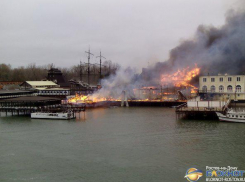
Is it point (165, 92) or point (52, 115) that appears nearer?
point (52, 115)

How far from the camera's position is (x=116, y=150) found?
25859 millimetres

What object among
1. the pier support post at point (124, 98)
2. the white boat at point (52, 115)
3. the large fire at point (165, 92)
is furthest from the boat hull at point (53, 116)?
the pier support post at point (124, 98)

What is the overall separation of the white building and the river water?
2855cm

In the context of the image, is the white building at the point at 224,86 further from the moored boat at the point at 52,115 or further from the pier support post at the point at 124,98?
the moored boat at the point at 52,115

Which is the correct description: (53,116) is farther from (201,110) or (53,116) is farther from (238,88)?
(238,88)

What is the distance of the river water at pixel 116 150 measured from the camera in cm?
2064

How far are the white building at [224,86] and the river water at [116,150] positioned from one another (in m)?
28.5

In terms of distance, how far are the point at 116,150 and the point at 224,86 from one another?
154 ft

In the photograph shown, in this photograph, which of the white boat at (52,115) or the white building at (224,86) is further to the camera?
the white building at (224,86)

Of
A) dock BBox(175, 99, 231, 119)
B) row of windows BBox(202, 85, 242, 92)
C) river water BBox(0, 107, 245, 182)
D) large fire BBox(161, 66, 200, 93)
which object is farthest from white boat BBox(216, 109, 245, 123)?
large fire BBox(161, 66, 200, 93)

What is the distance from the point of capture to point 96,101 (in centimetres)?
6612

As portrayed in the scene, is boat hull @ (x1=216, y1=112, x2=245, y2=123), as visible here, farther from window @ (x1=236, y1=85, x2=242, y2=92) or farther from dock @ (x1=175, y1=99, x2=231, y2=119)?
window @ (x1=236, y1=85, x2=242, y2=92)

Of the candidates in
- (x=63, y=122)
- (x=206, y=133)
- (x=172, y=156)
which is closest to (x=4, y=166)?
(x=172, y=156)

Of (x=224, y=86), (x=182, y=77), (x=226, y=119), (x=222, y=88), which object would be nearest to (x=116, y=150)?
(x=226, y=119)
